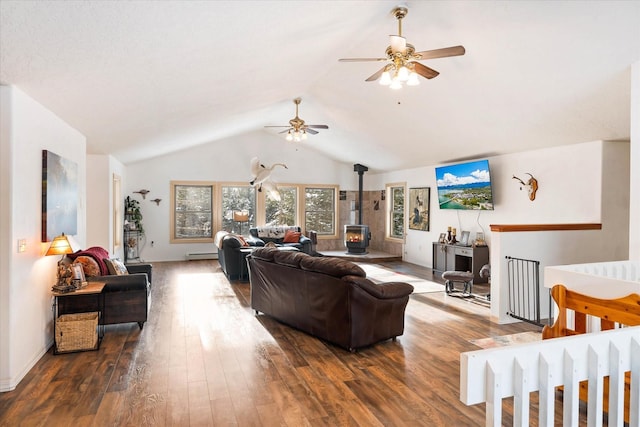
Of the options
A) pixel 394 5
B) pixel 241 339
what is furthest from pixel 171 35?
pixel 241 339

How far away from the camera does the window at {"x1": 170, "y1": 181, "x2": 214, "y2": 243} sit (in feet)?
34.2

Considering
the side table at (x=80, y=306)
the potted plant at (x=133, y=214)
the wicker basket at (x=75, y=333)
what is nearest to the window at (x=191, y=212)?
the potted plant at (x=133, y=214)

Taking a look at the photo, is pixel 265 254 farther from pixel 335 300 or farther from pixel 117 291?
pixel 117 291

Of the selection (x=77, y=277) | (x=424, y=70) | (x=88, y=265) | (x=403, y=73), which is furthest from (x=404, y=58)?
(x=88, y=265)

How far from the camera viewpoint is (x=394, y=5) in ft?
12.7

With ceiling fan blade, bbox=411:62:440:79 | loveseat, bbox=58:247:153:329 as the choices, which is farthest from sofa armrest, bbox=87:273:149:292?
ceiling fan blade, bbox=411:62:440:79

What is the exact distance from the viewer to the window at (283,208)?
11.2 meters

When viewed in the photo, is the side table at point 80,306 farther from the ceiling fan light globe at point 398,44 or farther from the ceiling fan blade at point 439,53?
the ceiling fan blade at point 439,53

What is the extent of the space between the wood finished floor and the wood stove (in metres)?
5.57

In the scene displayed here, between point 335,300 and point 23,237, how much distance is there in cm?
278

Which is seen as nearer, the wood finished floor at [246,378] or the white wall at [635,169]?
the wood finished floor at [246,378]

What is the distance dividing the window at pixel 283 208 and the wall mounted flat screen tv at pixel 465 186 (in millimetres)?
4334

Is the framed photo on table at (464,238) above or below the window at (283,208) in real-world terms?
below

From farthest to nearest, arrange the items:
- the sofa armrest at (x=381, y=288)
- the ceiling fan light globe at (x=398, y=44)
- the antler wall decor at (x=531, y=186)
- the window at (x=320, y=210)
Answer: the window at (x=320, y=210) < the antler wall decor at (x=531, y=186) < the sofa armrest at (x=381, y=288) < the ceiling fan light globe at (x=398, y=44)
